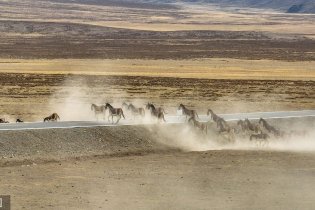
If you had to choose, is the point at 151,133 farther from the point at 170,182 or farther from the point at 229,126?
the point at 170,182

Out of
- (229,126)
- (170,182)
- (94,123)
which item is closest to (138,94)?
(229,126)

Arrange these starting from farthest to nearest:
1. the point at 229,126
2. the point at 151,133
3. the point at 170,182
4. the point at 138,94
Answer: the point at 138,94, the point at 229,126, the point at 151,133, the point at 170,182

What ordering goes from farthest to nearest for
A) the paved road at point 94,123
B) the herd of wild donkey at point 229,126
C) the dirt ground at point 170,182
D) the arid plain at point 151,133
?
the herd of wild donkey at point 229,126, the paved road at point 94,123, the arid plain at point 151,133, the dirt ground at point 170,182

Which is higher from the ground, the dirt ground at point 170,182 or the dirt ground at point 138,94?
the dirt ground at point 138,94

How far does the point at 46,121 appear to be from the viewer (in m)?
38.7

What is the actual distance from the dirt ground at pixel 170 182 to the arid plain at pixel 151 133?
0.14 feet

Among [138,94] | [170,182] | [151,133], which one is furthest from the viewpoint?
[138,94]

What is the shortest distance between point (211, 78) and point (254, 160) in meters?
40.7

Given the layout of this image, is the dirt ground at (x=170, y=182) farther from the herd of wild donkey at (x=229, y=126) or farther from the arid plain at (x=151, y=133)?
the herd of wild donkey at (x=229, y=126)

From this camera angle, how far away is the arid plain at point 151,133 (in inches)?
1070

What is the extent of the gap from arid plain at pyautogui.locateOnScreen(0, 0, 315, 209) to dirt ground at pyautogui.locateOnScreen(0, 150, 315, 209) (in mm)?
43

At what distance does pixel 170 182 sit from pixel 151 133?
876cm

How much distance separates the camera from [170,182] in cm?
2905

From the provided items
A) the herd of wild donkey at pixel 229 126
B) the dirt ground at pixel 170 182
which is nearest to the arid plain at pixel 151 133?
the dirt ground at pixel 170 182
